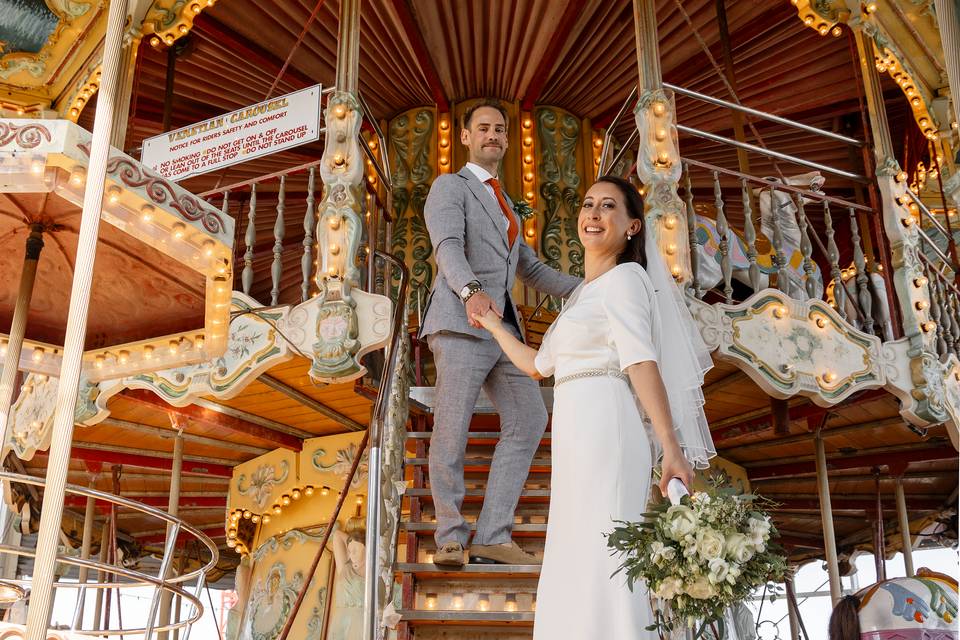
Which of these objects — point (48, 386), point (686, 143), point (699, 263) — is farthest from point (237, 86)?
point (699, 263)

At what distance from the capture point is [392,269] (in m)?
7.95

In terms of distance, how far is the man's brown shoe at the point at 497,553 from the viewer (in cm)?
398

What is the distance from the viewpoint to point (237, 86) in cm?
903

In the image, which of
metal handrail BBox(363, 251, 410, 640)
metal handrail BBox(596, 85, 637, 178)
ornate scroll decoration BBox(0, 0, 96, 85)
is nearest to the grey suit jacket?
metal handrail BBox(363, 251, 410, 640)

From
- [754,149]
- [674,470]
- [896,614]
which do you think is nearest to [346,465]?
[754,149]

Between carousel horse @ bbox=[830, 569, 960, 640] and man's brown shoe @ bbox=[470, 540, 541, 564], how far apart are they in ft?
4.04

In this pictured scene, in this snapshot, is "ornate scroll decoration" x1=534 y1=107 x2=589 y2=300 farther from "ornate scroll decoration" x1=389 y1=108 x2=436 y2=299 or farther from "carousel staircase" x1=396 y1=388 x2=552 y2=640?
"carousel staircase" x1=396 y1=388 x2=552 y2=640

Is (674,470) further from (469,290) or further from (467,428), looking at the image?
(467,428)

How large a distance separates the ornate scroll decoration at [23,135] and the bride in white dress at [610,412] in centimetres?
168

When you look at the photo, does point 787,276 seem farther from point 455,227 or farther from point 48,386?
point 48,386

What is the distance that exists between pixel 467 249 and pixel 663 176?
2002 millimetres

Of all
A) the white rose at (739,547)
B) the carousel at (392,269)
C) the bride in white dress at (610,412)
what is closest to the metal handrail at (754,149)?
the carousel at (392,269)

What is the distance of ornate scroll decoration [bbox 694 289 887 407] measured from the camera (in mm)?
5816

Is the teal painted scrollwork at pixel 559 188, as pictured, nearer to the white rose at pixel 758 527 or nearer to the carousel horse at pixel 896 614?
the carousel horse at pixel 896 614
